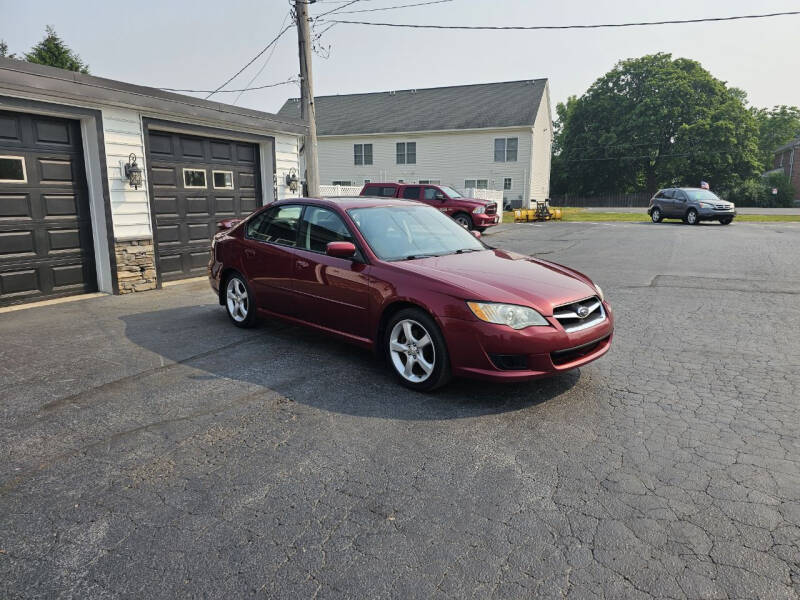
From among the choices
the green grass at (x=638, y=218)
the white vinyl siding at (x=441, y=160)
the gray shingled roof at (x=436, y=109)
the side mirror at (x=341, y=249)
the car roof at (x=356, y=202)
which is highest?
the gray shingled roof at (x=436, y=109)

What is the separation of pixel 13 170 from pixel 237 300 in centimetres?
405

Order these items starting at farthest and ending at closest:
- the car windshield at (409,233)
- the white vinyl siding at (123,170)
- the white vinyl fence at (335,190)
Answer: the white vinyl fence at (335,190) → the white vinyl siding at (123,170) → the car windshield at (409,233)

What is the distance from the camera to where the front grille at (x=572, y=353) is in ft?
13.1

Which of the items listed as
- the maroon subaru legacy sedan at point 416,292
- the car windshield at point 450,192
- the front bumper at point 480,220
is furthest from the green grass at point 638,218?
the maroon subaru legacy sedan at point 416,292

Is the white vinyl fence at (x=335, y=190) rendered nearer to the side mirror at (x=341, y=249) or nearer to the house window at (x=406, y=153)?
the side mirror at (x=341, y=249)

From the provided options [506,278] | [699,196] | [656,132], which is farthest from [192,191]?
[656,132]

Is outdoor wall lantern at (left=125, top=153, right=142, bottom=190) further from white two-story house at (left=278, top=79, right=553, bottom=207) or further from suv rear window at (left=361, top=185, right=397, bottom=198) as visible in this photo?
white two-story house at (left=278, top=79, right=553, bottom=207)

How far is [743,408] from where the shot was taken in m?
4.01

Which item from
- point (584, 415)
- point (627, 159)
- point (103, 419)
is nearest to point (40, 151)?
point (103, 419)

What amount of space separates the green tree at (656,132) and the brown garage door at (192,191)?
47379 mm

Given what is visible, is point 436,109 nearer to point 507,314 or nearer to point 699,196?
point 699,196

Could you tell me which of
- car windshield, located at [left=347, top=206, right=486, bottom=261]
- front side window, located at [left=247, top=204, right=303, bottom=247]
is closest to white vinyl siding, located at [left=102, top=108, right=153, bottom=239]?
front side window, located at [left=247, top=204, right=303, bottom=247]

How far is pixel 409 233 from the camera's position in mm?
5250

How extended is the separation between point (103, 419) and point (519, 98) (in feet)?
117
